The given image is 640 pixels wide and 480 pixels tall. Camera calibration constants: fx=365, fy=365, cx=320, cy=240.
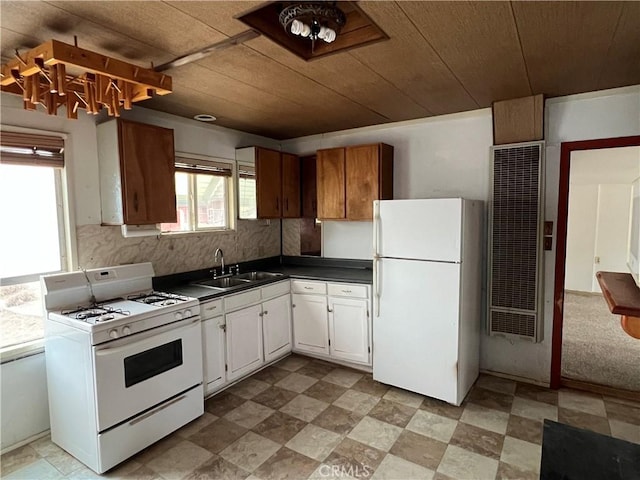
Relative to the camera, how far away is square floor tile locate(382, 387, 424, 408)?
2.90m

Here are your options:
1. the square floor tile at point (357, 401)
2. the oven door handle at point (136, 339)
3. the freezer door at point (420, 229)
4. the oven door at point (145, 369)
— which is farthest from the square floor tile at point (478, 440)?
the oven door handle at point (136, 339)

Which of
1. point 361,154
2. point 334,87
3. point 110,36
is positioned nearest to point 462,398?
point 361,154

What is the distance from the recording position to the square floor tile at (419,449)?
2.22m

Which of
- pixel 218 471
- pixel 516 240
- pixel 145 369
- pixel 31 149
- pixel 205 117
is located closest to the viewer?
pixel 218 471

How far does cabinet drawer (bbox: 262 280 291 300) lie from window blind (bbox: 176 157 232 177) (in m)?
1.28

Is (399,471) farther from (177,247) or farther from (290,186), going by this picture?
(290,186)

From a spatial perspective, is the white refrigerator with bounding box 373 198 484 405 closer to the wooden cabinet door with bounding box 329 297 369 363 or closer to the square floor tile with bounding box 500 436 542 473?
the wooden cabinet door with bounding box 329 297 369 363

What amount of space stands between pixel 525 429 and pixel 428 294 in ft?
3.61

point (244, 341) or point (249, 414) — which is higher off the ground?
point (244, 341)

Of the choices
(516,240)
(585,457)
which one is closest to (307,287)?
(516,240)

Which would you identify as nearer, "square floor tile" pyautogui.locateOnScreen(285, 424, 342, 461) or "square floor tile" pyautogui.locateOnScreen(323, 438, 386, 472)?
"square floor tile" pyautogui.locateOnScreen(323, 438, 386, 472)

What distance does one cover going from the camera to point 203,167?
3.58 metres

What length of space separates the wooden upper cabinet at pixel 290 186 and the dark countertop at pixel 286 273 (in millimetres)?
605

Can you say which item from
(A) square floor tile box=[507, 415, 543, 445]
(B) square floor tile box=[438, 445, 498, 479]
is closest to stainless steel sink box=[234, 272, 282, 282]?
(B) square floor tile box=[438, 445, 498, 479]
